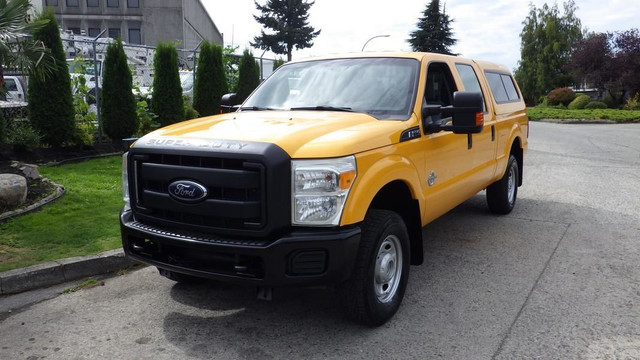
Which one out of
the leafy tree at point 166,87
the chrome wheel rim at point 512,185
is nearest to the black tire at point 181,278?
the chrome wheel rim at point 512,185

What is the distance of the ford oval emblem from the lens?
356 cm

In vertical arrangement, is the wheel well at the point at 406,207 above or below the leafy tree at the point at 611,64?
below

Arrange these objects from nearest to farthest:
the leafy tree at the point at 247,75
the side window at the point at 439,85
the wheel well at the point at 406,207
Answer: the wheel well at the point at 406,207, the side window at the point at 439,85, the leafy tree at the point at 247,75

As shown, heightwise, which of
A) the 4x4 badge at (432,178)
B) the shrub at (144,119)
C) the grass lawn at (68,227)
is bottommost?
the grass lawn at (68,227)

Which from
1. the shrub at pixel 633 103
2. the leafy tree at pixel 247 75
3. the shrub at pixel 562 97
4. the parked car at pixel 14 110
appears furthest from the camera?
the shrub at pixel 562 97

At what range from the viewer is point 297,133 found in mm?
3670

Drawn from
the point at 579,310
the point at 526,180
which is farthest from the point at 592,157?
the point at 579,310

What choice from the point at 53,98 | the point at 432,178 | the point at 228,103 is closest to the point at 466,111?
the point at 432,178

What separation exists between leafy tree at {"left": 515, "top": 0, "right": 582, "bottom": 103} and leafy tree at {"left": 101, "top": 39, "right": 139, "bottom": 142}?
46280 millimetres

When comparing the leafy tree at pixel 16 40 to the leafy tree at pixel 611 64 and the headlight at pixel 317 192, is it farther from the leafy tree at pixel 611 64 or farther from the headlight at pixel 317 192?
the leafy tree at pixel 611 64

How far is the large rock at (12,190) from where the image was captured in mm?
6605

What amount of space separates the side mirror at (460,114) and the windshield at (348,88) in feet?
0.73

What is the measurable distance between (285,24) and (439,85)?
62.5 metres

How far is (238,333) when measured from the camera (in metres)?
Answer: 3.88
